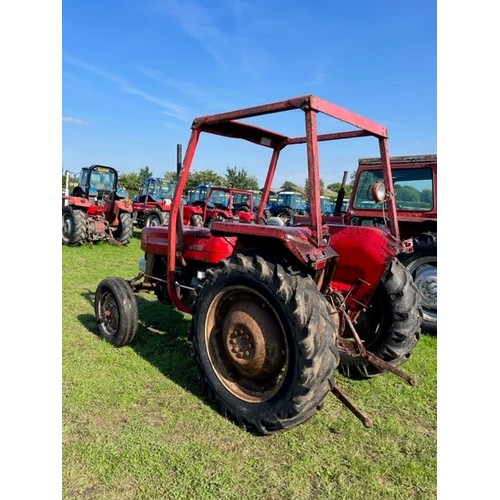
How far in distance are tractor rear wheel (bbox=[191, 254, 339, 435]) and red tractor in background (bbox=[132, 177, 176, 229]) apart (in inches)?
438

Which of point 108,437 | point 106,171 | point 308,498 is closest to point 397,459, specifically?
point 308,498

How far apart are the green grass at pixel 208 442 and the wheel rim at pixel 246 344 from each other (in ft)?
0.86

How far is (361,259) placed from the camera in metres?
3.21

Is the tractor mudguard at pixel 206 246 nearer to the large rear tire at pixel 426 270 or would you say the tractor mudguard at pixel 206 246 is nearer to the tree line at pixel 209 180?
the large rear tire at pixel 426 270

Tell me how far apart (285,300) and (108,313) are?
7.51 ft

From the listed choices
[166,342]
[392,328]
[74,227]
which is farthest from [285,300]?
[74,227]

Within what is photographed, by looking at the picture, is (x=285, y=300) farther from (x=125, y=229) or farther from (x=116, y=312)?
(x=125, y=229)

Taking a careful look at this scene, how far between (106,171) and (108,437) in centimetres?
1150

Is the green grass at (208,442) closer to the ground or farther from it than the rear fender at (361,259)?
closer to the ground

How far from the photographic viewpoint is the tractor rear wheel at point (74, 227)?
10359mm

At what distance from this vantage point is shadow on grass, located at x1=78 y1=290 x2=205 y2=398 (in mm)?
3420

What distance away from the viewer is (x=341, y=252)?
3318mm

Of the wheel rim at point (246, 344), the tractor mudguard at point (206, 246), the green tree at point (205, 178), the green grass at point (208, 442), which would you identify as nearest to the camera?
the green grass at point (208, 442)

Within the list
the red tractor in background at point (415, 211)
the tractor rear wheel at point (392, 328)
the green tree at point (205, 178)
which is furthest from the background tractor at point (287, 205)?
the green tree at point (205, 178)
